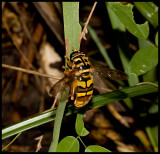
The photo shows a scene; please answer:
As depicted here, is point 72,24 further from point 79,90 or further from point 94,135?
point 94,135

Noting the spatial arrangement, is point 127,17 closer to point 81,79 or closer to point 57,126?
point 81,79

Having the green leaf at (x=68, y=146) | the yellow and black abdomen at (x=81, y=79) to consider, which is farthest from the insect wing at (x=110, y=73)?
the green leaf at (x=68, y=146)

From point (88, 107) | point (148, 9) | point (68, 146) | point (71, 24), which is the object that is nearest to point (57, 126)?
point (68, 146)

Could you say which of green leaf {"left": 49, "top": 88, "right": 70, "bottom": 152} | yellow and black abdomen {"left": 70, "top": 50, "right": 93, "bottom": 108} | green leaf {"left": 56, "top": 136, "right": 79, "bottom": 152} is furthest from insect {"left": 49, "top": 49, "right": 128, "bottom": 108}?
green leaf {"left": 56, "top": 136, "right": 79, "bottom": 152}

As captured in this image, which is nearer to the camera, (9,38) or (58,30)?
(58,30)

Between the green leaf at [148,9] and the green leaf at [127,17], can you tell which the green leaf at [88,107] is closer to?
the green leaf at [127,17]

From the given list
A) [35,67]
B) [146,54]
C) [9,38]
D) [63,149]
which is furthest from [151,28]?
[9,38]
